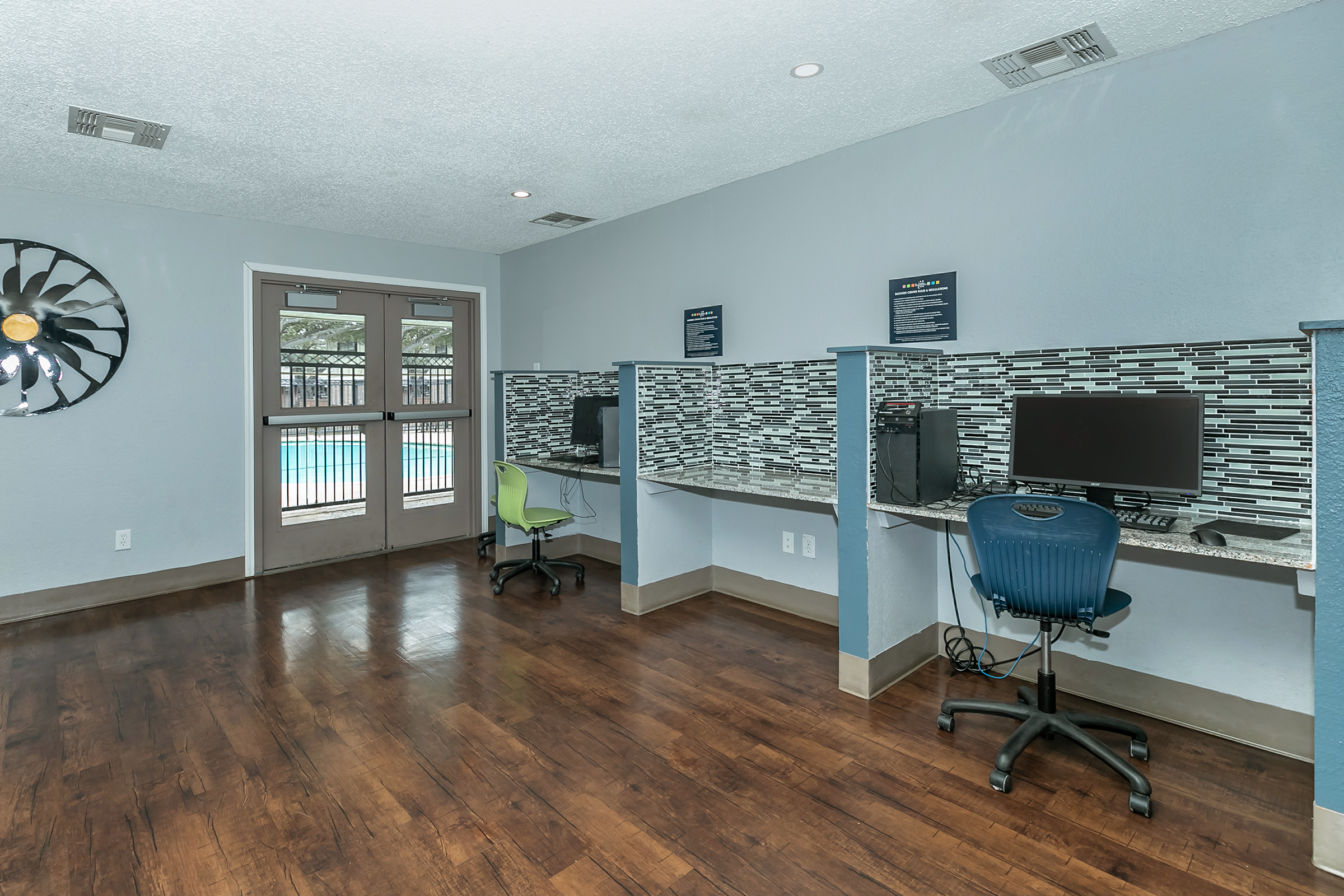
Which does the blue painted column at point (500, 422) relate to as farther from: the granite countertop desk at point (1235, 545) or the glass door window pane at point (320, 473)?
the granite countertop desk at point (1235, 545)

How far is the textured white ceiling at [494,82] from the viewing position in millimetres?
2365

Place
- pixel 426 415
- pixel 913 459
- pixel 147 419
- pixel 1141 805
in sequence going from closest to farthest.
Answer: pixel 1141 805 < pixel 913 459 < pixel 147 419 < pixel 426 415

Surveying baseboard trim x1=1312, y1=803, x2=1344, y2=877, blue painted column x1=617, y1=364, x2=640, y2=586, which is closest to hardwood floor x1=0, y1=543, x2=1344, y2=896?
baseboard trim x1=1312, y1=803, x2=1344, y2=877

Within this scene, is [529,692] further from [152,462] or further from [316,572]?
[152,462]

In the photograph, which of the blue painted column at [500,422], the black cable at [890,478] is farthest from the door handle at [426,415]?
the black cable at [890,478]

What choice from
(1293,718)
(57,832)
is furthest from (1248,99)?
(57,832)

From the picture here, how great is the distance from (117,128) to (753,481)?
358cm

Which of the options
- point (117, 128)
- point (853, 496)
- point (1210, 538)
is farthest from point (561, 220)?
point (1210, 538)

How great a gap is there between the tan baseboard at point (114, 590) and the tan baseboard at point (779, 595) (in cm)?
357

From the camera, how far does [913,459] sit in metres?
2.82

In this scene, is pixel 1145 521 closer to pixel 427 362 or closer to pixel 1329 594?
pixel 1329 594

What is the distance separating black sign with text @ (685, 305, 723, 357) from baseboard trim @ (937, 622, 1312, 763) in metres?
2.33

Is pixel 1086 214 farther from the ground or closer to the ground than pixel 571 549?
farther from the ground

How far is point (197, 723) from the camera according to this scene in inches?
112
